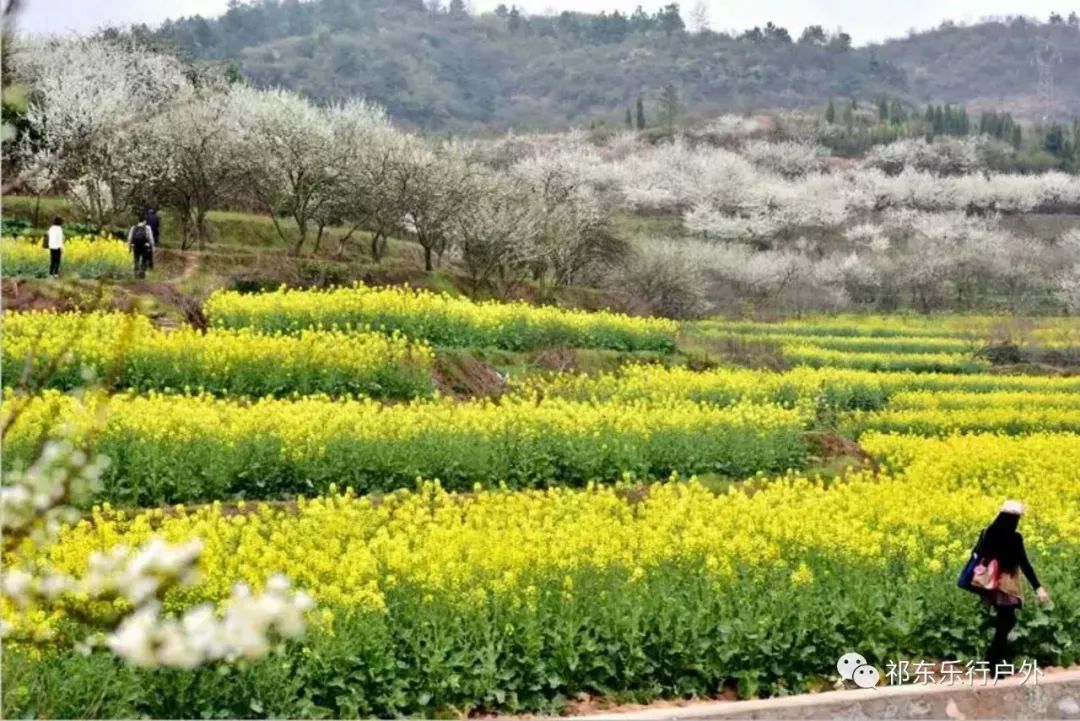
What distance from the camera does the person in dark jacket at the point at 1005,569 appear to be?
855 centimetres

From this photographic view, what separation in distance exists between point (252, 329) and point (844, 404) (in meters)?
14.1

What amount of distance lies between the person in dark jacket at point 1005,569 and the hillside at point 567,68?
425ft

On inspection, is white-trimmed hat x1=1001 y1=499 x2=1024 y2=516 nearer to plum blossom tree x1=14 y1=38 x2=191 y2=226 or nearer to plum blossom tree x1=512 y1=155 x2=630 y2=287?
plum blossom tree x1=14 y1=38 x2=191 y2=226

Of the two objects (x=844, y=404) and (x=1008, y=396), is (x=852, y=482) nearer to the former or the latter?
(x=844, y=404)

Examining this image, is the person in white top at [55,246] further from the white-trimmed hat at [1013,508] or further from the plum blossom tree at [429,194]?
the white-trimmed hat at [1013,508]

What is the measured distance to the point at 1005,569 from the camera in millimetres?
8609

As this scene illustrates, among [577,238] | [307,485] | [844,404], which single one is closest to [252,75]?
[577,238]

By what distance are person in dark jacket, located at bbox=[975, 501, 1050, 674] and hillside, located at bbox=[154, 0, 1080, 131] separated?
129 m

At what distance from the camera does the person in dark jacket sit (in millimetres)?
8547

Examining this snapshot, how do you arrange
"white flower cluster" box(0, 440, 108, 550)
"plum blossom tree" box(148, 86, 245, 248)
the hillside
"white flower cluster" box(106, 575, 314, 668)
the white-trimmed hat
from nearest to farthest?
1. "white flower cluster" box(106, 575, 314, 668)
2. "white flower cluster" box(0, 440, 108, 550)
3. the white-trimmed hat
4. "plum blossom tree" box(148, 86, 245, 248)
5. the hillside

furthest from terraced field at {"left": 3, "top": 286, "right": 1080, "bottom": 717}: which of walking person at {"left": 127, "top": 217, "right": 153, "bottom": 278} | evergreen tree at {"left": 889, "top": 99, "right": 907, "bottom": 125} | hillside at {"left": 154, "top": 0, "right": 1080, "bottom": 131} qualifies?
hillside at {"left": 154, "top": 0, "right": 1080, "bottom": 131}

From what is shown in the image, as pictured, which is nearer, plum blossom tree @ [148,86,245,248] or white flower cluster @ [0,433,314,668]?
white flower cluster @ [0,433,314,668]

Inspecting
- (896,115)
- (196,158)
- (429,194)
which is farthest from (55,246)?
(896,115)

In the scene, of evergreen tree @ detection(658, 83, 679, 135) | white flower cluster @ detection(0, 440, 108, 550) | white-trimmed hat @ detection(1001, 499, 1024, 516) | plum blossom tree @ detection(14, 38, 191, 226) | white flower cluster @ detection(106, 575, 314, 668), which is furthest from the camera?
evergreen tree @ detection(658, 83, 679, 135)
